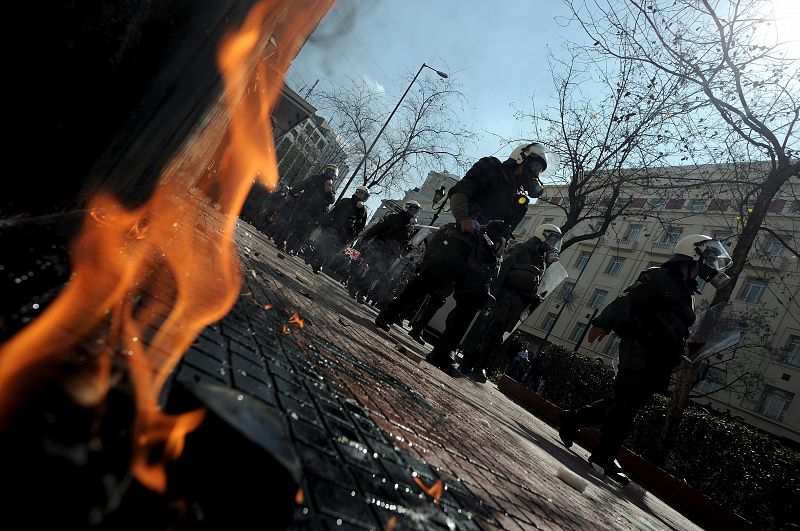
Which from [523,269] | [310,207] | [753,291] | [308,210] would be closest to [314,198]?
[310,207]

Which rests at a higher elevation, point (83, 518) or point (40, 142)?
point (40, 142)

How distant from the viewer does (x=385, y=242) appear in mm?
12883

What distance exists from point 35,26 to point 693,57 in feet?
45.0

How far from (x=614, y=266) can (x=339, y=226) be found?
37138mm

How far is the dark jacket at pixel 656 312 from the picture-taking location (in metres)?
5.55

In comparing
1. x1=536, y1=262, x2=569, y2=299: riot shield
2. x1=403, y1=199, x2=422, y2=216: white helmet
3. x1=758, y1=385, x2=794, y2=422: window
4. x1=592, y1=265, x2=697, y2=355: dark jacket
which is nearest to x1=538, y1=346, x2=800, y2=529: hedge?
x1=536, y1=262, x2=569, y2=299: riot shield

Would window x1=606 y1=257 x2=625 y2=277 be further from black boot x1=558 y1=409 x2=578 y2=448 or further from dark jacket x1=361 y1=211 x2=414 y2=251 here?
black boot x1=558 y1=409 x2=578 y2=448

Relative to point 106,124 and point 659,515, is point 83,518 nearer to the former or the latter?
point 106,124

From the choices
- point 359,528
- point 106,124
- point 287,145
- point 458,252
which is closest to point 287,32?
point 458,252

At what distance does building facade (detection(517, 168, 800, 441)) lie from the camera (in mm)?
28608

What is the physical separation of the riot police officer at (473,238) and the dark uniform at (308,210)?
7717 millimetres

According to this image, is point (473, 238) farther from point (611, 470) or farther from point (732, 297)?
point (732, 297)

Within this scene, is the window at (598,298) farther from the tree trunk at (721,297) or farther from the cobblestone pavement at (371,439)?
the cobblestone pavement at (371,439)

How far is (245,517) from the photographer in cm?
90
